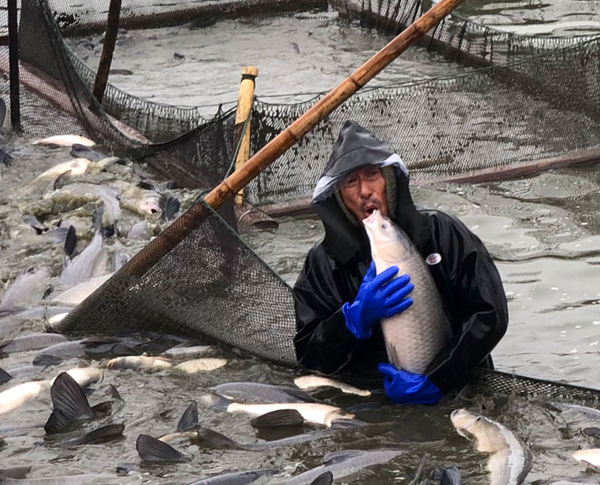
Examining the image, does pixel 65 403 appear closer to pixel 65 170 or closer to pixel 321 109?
pixel 321 109

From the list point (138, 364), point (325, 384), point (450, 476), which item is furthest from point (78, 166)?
point (450, 476)

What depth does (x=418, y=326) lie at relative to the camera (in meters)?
4.59

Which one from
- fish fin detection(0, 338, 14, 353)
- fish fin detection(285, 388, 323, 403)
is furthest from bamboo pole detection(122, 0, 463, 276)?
fish fin detection(285, 388, 323, 403)

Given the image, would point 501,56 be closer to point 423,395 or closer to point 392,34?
point 392,34

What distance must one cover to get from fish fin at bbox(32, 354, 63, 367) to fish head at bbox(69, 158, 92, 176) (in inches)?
140

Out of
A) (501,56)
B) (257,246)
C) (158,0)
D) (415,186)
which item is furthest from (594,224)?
(158,0)

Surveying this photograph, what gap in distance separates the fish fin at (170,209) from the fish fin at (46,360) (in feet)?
7.97

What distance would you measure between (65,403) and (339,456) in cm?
135

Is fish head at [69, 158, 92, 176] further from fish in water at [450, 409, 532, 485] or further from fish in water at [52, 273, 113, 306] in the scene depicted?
fish in water at [450, 409, 532, 485]

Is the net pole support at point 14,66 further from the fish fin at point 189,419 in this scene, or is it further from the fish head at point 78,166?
the fish fin at point 189,419

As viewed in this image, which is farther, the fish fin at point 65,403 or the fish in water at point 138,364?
the fish in water at point 138,364

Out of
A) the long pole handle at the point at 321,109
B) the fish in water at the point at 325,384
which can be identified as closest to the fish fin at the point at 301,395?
the fish in water at the point at 325,384

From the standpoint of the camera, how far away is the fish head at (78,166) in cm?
898

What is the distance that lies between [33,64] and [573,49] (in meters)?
5.13
